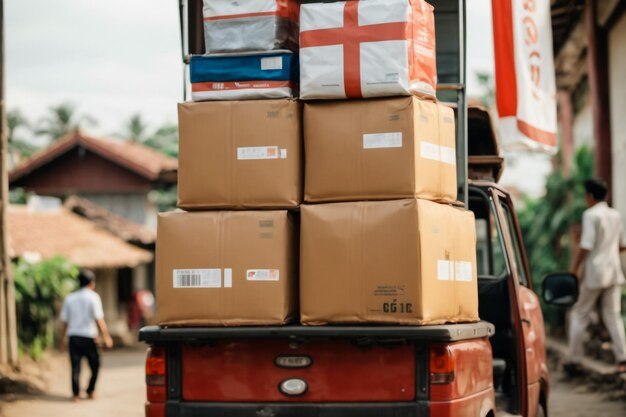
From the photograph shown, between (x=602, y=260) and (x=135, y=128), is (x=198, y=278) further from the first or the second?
(x=135, y=128)

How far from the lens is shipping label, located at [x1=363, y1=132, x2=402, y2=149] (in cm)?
518

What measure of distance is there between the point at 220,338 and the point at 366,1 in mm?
1878

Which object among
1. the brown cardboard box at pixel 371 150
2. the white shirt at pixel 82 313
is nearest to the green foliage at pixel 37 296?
the white shirt at pixel 82 313

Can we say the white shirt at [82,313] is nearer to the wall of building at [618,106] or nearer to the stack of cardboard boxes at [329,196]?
the wall of building at [618,106]

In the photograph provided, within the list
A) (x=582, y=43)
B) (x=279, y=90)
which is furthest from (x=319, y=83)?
(x=582, y=43)

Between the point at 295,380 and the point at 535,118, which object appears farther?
the point at 535,118

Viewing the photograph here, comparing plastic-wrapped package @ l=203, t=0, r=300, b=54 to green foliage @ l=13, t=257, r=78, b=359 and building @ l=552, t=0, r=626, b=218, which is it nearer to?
building @ l=552, t=0, r=626, b=218

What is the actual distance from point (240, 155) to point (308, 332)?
1.00 meters

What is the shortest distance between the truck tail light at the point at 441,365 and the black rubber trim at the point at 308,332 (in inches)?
3.4

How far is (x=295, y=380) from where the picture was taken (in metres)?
5.27

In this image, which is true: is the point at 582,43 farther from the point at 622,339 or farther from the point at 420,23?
the point at 420,23

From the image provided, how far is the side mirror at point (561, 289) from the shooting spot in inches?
283

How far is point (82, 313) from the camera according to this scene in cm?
1330

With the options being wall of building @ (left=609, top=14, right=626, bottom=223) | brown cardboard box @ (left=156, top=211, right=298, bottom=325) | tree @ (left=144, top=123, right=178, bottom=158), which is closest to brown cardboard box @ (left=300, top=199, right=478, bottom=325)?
brown cardboard box @ (left=156, top=211, right=298, bottom=325)
